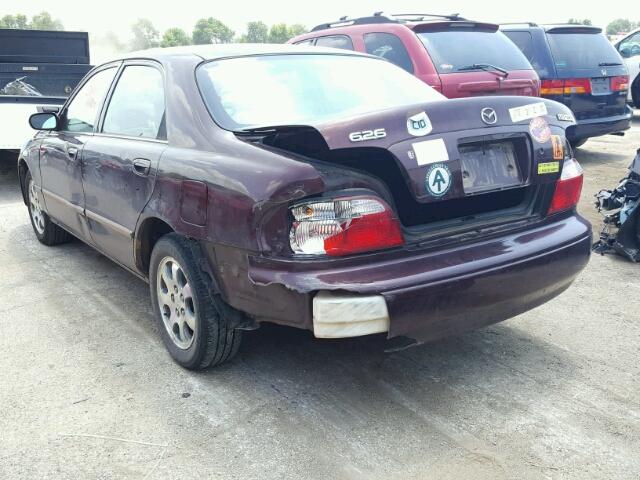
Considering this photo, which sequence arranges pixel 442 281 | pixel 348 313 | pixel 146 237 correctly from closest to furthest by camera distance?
pixel 348 313, pixel 442 281, pixel 146 237

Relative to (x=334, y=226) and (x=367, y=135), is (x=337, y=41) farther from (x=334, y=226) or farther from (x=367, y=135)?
(x=334, y=226)

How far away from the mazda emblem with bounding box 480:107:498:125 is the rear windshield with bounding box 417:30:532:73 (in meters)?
3.79

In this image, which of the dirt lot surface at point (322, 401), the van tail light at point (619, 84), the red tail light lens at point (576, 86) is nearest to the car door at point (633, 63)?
the van tail light at point (619, 84)

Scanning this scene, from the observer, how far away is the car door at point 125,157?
3.56m

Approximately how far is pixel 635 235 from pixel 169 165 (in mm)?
3625

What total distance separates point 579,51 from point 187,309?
24.2ft

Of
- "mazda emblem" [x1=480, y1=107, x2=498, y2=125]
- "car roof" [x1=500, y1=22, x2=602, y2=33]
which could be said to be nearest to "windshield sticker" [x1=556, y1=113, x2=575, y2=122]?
"mazda emblem" [x1=480, y1=107, x2=498, y2=125]

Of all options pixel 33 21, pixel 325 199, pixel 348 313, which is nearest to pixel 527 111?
pixel 325 199

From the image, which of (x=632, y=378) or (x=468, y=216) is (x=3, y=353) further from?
(x=632, y=378)

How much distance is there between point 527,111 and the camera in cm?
312

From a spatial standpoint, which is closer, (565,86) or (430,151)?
(430,151)

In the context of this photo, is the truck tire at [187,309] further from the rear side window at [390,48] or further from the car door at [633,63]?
the car door at [633,63]

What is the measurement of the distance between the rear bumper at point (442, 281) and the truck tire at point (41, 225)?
11.0ft

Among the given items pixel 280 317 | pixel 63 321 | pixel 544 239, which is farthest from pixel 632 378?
pixel 63 321
